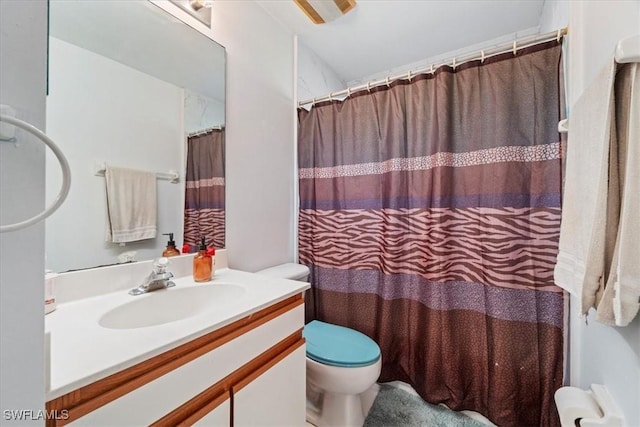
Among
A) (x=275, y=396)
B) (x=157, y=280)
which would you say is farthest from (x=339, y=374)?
(x=157, y=280)

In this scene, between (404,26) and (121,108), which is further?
(404,26)

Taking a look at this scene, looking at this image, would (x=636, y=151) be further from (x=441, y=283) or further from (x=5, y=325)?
(x=5, y=325)

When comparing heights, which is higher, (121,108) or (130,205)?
(121,108)

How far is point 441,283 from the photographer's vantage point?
54.3 inches

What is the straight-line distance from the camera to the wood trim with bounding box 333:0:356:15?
1419 millimetres

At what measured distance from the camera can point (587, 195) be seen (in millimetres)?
738

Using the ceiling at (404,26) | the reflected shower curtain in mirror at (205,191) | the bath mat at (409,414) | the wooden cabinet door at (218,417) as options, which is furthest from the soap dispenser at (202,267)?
the ceiling at (404,26)

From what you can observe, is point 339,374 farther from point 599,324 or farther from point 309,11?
point 309,11

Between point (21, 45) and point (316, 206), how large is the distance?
148 cm

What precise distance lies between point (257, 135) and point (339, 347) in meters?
1.27

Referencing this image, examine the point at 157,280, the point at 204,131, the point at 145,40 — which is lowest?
the point at 157,280

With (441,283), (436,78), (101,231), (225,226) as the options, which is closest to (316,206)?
(225,226)

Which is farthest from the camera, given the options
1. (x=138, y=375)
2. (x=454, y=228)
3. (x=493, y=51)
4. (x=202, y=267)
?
(x=454, y=228)

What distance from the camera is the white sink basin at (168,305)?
845 millimetres
